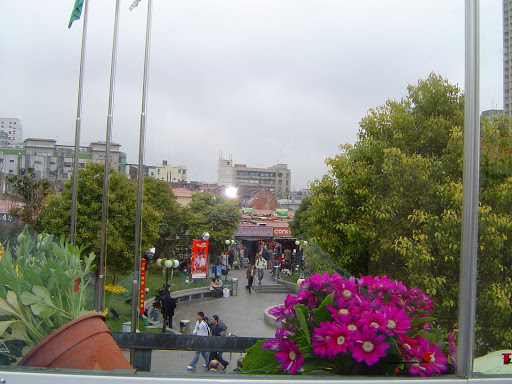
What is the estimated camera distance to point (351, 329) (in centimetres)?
128

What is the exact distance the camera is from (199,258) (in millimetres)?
2010

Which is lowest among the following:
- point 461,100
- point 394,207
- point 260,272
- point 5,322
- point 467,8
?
point 5,322

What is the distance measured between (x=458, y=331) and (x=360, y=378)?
356 mm

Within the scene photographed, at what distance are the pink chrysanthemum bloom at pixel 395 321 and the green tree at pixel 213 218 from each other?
87 centimetres

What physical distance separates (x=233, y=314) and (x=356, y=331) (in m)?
0.77

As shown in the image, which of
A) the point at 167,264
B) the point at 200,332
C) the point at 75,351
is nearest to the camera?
the point at 75,351

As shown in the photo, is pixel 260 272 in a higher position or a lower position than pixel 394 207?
lower

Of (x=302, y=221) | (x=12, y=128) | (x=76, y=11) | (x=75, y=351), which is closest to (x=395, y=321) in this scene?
(x=302, y=221)

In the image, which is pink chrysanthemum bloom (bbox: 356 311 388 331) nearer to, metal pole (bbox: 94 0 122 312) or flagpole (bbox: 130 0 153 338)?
flagpole (bbox: 130 0 153 338)

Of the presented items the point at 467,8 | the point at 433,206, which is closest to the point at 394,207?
the point at 433,206

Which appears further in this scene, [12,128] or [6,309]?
[12,128]

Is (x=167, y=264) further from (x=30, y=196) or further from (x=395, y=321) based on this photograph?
(x=395, y=321)

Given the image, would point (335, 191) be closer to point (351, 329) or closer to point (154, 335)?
point (351, 329)

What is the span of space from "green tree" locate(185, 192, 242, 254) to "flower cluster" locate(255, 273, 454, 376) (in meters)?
0.60
